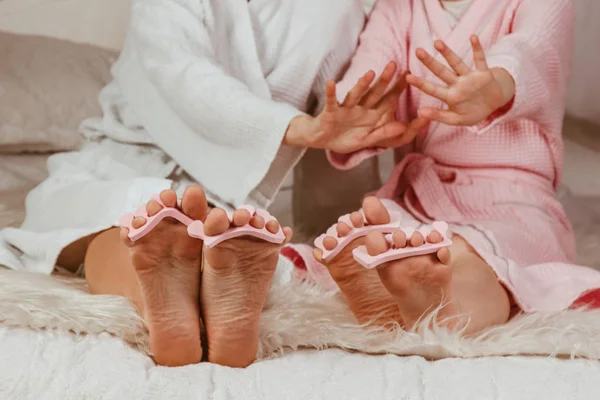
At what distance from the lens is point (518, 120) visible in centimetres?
102

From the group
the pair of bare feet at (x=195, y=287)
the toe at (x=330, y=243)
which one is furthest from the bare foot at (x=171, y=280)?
the toe at (x=330, y=243)

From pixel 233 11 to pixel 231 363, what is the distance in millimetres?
601

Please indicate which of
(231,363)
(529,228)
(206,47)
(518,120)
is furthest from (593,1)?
(231,363)

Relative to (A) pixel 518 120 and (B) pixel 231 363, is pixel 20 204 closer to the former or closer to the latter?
(B) pixel 231 363

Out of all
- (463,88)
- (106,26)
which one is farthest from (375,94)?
(106,26)

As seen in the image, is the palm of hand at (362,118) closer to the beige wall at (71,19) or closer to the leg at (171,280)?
the leg at (171,280)

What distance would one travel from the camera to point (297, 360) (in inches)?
26.3

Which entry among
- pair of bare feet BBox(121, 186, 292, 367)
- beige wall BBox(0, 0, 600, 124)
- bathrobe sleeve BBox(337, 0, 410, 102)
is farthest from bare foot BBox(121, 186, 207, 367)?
beige wall BBox(0, 0, 600, 124)

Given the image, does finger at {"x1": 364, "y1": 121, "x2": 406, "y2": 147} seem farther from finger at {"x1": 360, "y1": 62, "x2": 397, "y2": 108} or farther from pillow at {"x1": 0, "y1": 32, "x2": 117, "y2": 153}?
pillow at {"x1": 0, "y1": 32, "x2": 117, "y2": 153}

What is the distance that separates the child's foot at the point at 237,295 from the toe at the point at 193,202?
4 centimetres

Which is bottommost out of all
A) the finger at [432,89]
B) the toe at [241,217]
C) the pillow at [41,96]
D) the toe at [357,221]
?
the pillow at [41,96]

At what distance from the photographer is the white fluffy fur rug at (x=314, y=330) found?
68cm

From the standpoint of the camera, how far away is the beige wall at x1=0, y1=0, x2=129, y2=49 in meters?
1.51

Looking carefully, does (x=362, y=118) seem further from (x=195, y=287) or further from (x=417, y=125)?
(x=195, y=287)
